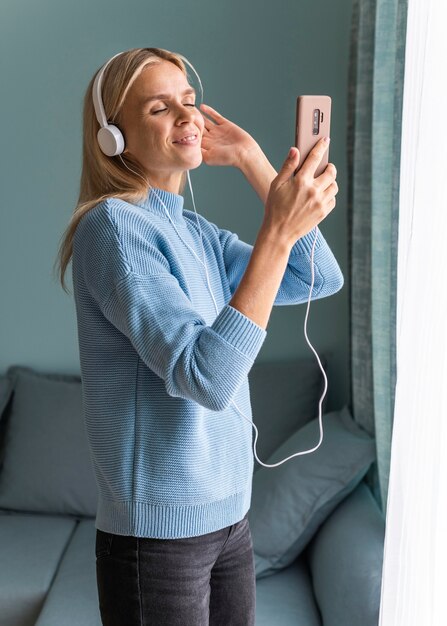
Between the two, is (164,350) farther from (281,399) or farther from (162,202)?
(281,399)

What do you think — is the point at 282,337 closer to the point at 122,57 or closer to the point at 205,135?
the point at 205,135

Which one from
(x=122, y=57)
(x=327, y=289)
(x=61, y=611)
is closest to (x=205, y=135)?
(x=122, y=57)

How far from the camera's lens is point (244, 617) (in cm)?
138

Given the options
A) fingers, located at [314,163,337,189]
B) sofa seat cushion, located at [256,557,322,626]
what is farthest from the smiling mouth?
sofa seat cushion, located at [256,557,322,626]

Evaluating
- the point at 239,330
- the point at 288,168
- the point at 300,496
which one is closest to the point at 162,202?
the point at 288,168

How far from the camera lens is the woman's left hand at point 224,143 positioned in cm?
155

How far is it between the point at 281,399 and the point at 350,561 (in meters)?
0.81

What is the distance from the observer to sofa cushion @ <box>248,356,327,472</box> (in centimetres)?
273

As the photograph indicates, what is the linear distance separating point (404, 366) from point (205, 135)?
1.73 ft

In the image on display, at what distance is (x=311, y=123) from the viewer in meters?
1.30

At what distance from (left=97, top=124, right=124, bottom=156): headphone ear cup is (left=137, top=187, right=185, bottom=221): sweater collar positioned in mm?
80

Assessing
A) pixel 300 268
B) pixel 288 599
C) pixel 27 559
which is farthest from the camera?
pixel 27 559

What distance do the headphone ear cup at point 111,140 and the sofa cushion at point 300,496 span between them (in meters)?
1.21

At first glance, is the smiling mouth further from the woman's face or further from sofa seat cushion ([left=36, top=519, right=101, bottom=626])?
sofa seat cushion ([left=36, top=519, right=101, bottom=626])
